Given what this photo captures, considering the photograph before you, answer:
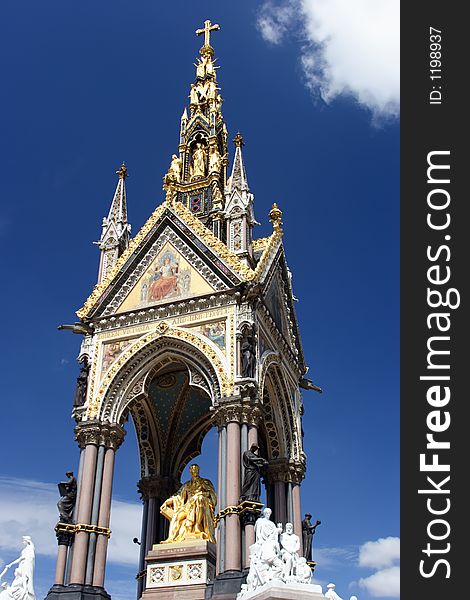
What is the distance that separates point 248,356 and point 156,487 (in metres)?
6.32

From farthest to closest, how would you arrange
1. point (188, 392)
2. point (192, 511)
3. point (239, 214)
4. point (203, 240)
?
point (188, 392) < point (239, 214) < point (203, 240) < point (192, 511)

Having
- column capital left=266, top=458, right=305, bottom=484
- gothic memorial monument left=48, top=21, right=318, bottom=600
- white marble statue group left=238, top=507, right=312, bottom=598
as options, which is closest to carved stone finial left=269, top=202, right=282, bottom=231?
gothic memorial monument left=48, top=21, right=318, bottom=600

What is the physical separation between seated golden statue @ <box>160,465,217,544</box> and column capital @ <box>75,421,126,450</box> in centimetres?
228

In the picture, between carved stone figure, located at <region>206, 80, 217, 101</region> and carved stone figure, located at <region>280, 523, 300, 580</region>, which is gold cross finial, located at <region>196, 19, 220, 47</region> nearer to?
carved stone figure, located at <region>206, 80, 217, 101</region>

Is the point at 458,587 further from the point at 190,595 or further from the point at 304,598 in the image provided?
the point at 190,595

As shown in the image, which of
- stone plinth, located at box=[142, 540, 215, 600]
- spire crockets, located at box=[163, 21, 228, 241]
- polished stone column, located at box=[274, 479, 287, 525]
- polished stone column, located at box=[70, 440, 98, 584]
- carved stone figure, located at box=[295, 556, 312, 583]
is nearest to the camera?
carved stone figure, located at box=[295, 556, 312, 583]

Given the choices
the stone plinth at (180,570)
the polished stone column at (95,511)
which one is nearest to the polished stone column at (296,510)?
the stone plinth at (180,570)

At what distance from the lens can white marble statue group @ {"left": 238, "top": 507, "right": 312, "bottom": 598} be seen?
1509 cm

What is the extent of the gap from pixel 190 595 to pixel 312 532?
15.5 feet

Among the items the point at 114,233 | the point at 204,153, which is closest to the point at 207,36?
the point at 204,153

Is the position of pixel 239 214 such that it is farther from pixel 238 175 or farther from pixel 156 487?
pixel 156 487

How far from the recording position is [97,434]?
20125 millimetres

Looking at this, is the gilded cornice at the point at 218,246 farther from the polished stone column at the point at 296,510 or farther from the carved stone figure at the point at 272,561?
the carved stone figure at the point at 272,561

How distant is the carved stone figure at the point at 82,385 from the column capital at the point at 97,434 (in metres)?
0.76
